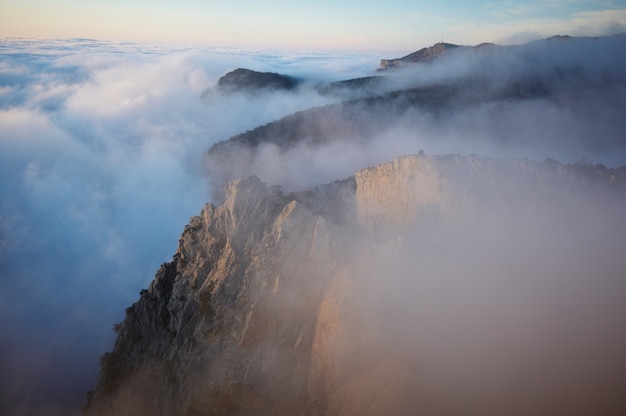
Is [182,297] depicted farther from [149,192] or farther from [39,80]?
[39,80]

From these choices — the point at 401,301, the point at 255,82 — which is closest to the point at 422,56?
the point at 255,82

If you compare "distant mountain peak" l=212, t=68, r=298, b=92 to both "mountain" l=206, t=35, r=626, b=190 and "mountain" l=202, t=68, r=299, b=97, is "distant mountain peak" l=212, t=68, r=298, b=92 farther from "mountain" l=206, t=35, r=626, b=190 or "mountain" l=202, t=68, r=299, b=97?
"mountain" l=206, t=35, r=626, b=190

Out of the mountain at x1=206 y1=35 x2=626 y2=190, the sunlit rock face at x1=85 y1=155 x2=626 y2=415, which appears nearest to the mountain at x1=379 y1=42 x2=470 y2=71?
the mountain at x1=206 y1=35 x2=626 y2=190

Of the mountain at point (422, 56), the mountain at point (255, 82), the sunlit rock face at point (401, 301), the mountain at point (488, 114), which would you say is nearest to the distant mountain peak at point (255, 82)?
the mountain at point (255, 82)

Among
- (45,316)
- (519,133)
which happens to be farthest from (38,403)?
(519,133)

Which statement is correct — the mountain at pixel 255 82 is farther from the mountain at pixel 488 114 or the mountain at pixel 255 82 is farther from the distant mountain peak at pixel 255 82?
the mountain at pixel 488 114

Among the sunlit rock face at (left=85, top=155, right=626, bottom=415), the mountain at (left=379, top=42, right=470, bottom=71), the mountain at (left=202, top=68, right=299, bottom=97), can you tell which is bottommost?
the sunlit rock face at (left=85, top=155, right=626, bottom=415)

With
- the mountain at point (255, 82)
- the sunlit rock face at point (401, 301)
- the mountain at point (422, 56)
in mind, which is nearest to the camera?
the sunlit rock face at point (401, 301)

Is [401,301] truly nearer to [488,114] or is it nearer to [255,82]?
[488,114]
